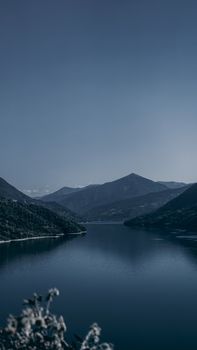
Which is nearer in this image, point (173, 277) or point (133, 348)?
point (133, 348)

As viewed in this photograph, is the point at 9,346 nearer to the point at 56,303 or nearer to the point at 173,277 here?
the point at 56,303

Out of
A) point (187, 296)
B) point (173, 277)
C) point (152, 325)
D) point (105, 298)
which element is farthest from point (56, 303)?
point (173, 277)

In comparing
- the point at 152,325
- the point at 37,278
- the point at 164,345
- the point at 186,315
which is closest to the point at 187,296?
the point at 186,315

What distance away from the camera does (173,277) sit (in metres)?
186

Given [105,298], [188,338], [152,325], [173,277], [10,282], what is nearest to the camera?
[188,338]

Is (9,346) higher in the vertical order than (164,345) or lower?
higher

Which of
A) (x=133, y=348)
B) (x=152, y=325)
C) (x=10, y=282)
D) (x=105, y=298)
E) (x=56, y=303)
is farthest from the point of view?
(x=10, y=282)

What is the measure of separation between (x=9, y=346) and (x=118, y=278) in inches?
5217

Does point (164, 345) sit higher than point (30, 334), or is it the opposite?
point (30, 334)

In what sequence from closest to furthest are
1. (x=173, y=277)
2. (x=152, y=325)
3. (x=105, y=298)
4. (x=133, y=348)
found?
(x=133, y=348), (x=152, y=325), (x=105, y=298), (x=173, y=277)

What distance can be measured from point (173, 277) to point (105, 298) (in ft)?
171

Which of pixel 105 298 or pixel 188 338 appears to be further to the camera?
pixel 105 298

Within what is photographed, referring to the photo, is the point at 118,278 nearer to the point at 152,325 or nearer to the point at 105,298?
the point at 105,298

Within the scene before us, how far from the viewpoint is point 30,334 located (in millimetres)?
55438
